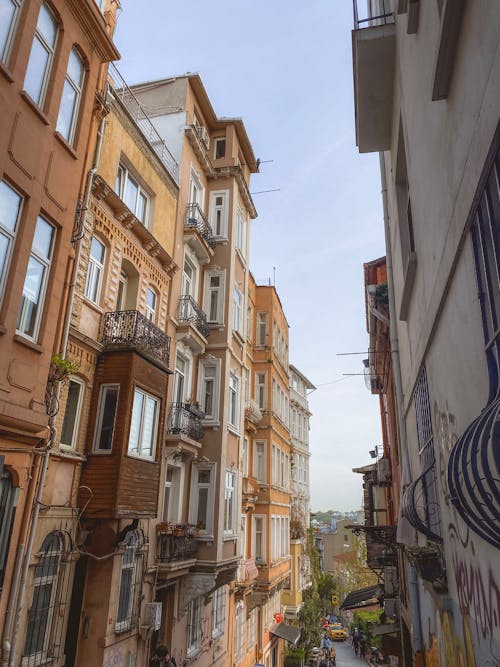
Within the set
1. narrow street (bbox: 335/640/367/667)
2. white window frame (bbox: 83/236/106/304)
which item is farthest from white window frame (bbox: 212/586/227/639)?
narrow street (bbox: 335/640/367/667)

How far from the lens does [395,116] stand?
822cm

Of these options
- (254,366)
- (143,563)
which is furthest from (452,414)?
(254,366)

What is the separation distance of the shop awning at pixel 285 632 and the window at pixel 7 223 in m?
25.8

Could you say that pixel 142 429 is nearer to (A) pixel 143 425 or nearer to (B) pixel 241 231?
(A) pixel 143 425

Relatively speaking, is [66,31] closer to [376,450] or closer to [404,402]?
[404,402]

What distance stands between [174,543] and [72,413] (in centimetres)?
519

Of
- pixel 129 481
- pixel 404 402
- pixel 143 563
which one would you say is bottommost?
pixel 143 563

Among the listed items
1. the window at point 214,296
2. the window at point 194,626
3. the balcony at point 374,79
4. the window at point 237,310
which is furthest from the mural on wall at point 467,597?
the window at point 237,310

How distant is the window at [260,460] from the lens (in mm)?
25469

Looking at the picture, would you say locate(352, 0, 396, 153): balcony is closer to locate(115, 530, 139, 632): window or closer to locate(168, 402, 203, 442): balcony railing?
locate(168, 402, 203, 442): balcony railing

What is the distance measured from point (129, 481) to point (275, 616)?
70.2 ft

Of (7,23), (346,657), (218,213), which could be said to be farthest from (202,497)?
(346,657)

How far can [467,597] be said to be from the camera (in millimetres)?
4289

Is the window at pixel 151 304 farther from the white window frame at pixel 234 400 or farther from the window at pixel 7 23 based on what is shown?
the window at pixel 7 23
